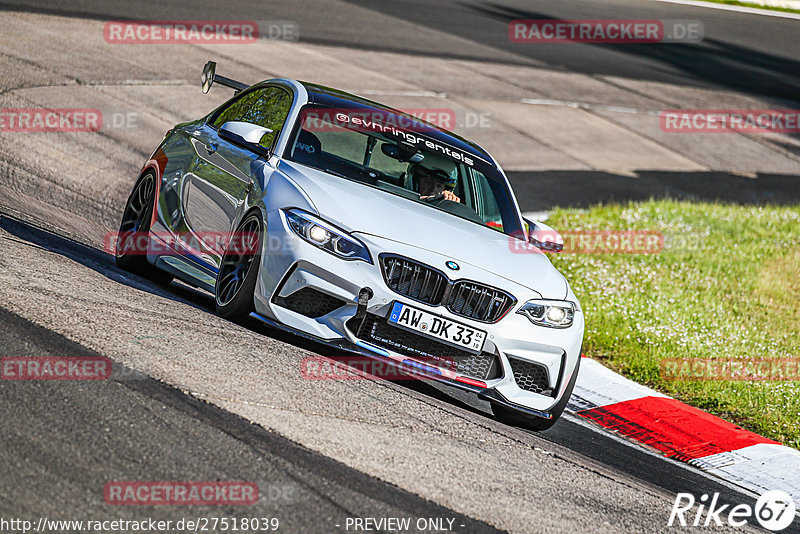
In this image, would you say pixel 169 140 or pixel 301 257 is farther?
pixel 169 140

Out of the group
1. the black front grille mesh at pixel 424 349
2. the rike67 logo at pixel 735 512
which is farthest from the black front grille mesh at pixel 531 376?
the rike67 logo at pixel 735 512

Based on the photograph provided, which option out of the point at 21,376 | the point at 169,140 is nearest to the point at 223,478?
the point at 21,376

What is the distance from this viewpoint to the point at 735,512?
5824 mm

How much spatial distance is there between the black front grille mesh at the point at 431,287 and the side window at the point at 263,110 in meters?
1.55

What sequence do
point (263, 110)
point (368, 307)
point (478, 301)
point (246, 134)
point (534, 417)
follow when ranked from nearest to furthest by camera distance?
point (368, 307) → point (478, 301) → point (534, 417) → point (246, 134) → point (263, 110)

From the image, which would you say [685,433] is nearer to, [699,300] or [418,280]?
[418,280]

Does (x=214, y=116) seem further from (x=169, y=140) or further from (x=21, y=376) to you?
(x=21, y=376)

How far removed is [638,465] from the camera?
639cm

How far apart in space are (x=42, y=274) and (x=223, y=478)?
2703mm

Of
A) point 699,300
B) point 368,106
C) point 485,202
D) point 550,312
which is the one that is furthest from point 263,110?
point 699,300

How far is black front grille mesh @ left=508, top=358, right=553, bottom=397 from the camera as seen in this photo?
6140 mm

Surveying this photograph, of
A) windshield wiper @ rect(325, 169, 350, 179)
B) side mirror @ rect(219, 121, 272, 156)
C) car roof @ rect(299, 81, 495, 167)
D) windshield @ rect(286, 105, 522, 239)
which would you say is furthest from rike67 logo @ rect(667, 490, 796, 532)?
side mirror @ rect(219, 121, 272, 156)

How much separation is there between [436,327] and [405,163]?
5.89ft

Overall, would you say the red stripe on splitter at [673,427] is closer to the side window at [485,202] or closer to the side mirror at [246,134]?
the side window at [485,202]
